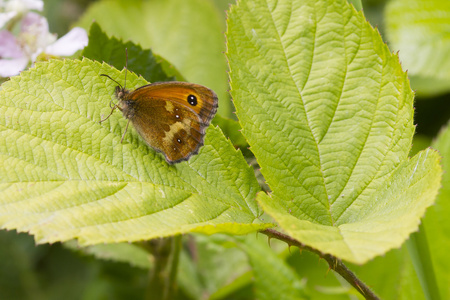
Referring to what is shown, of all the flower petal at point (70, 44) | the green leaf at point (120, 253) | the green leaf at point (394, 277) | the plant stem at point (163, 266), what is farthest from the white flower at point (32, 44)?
the green leaf at point (394, 277)

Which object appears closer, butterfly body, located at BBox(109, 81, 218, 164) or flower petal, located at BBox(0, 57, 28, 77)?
butterfly body, located at BBox(109, 81, 218, 164)

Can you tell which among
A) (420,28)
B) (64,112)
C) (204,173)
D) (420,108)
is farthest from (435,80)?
(64,112)

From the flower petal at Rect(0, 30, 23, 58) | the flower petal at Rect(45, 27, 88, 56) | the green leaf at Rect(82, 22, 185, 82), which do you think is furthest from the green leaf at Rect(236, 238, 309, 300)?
the flower petal at Rect(0, 30, 23, 58)

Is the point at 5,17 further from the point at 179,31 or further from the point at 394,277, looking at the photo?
the point at 394,277

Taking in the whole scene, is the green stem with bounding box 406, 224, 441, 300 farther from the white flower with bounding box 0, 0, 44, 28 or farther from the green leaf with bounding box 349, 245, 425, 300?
the white flower with bounding box 0, 0, 44, 28

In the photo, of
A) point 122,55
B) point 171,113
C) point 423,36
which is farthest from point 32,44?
point 423,36

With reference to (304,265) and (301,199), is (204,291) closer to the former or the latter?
(304,265)

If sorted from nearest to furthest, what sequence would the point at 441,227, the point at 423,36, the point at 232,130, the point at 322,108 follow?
1. the point at 322,108
2. the point at 232,130
3. the point at 441,227
4. the point at 423,36
